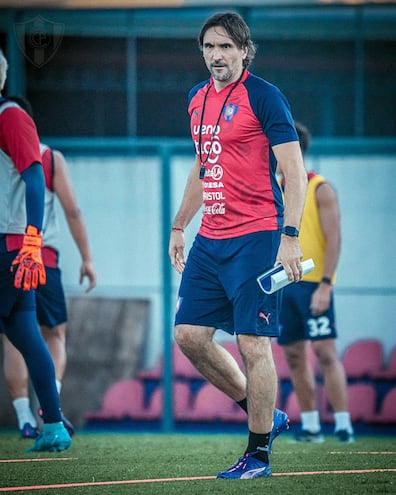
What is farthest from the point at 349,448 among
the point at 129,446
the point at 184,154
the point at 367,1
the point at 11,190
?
the point at 367,1

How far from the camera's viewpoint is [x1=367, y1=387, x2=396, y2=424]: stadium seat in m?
9.87

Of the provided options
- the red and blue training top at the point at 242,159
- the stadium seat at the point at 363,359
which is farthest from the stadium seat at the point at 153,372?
the red and blue training top at the point at 242,159

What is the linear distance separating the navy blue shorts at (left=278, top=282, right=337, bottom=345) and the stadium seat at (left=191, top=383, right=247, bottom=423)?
166 cm

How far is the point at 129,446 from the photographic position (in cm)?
747

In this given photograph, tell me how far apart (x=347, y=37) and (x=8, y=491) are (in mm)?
11809

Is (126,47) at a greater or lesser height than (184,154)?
greater

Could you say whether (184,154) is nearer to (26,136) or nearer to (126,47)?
(26,136)

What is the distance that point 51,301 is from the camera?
7.69 metres

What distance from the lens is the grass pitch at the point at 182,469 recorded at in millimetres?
5004

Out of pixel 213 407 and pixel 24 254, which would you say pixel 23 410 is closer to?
pixel 24 254

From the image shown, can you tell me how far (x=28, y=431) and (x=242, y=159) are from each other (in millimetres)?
3015

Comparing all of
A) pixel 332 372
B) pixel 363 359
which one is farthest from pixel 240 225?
pixel 363 359

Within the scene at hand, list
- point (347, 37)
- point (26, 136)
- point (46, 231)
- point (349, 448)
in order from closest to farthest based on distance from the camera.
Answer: point (26, 136) → point (349, 448) → point (46, 231) → point (347, 37)

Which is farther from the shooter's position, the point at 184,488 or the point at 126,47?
the point at 126,47
